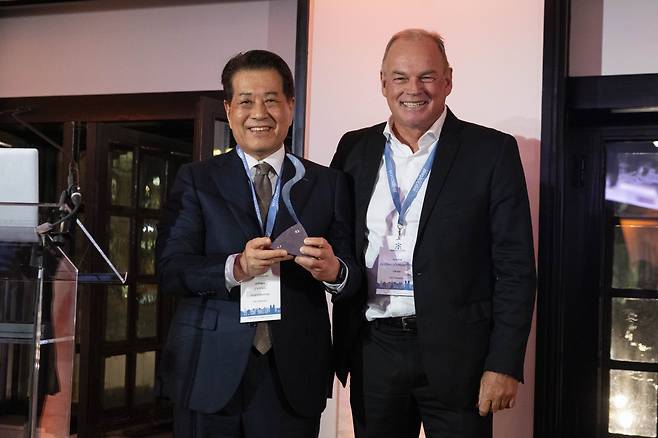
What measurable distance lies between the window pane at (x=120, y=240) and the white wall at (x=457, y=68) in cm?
196

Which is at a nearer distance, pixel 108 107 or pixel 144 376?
pixel 108 107

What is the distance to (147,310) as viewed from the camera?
18.3 ft

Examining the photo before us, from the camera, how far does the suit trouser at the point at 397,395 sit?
2.29 m

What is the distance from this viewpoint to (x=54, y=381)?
218 cm

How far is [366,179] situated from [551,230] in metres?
1.22

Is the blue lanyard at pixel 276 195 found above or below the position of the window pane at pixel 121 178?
below

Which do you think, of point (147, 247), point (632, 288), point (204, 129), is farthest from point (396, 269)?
point (147, 247)

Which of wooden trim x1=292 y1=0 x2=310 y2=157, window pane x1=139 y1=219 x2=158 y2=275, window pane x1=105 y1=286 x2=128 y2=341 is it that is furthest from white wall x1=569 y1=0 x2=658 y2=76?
window pane x1=105 y1=286 x2=128 y2=341

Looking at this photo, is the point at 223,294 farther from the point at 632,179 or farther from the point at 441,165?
the point at 632,179

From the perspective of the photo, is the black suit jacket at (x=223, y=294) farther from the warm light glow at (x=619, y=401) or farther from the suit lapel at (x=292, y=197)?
the warm light glow at (x=619, y=401)

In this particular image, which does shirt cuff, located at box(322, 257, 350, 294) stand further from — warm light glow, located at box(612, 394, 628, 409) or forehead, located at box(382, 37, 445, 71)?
warm light glow, located at box(612, 394, 628, 409)

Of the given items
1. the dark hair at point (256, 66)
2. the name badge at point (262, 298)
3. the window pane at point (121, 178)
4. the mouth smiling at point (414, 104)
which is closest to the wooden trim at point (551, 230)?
the mouth smiling at point (414, 104)

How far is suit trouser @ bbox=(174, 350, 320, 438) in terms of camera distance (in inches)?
80.3

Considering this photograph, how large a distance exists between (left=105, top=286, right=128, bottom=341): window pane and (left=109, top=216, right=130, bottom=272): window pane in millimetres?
182
